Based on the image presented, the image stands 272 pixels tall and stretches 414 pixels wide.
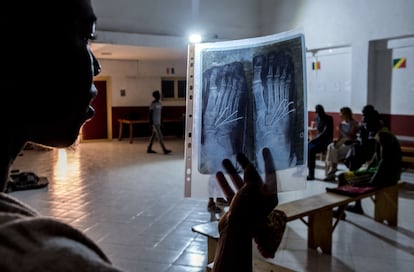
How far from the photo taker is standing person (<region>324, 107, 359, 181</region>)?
7051 millimetres

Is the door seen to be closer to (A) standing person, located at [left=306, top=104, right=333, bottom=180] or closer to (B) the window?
(B) the window

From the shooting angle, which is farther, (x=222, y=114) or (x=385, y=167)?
(x=385, y=167)

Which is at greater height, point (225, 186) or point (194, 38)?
point (194, 38)

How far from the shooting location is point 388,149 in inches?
184

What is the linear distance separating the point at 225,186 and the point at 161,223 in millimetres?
3735

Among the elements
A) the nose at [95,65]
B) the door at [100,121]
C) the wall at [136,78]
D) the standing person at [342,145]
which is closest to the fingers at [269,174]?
the nose at [95,65]

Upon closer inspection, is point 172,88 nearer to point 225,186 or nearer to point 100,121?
point 100,121

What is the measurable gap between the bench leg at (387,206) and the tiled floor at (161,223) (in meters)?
0.11

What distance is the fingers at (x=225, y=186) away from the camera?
3.59 ft

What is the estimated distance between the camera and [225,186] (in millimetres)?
1125

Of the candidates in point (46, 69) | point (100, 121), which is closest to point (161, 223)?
point (46, 69)

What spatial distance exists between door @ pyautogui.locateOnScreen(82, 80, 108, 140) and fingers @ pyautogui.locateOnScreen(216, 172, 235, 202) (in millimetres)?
11191

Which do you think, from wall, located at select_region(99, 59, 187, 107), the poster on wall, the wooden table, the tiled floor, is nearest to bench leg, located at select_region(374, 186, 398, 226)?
the tiled floor

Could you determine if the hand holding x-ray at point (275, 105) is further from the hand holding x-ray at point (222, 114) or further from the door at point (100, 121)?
the door at point (100, 121)
